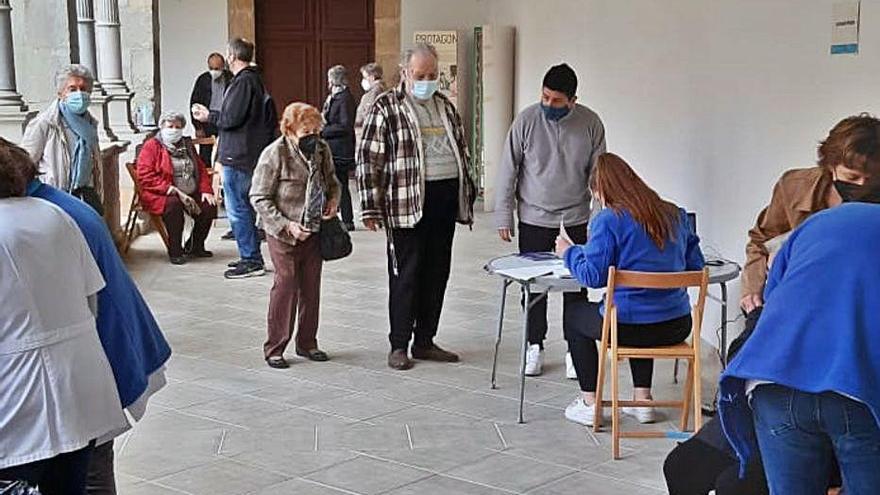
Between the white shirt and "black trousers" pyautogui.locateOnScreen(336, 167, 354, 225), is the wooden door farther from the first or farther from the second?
the white shirt

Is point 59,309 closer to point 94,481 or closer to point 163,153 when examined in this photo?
point 94,481

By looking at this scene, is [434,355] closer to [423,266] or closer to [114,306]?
[423,266]

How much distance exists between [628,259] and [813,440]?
191cm

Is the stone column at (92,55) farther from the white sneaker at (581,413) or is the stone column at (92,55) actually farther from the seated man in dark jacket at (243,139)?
the white sneaker at (581,413)

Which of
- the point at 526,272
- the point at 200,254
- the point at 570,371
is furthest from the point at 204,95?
the point at 526,272

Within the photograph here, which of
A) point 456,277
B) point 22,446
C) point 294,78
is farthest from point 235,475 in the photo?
point 294,78

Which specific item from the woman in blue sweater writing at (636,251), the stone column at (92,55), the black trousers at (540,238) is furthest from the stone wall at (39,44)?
the woman in blue sweater writing at (636,251)

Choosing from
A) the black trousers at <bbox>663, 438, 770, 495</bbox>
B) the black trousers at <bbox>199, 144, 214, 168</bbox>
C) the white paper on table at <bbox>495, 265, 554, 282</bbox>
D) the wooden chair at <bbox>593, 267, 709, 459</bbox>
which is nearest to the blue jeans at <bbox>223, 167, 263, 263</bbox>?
the black trousers at <bbox>199, 144, 214, 168</bbox>

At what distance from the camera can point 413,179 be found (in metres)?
5.34

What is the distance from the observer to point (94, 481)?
3.05 metres

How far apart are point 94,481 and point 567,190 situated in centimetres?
288

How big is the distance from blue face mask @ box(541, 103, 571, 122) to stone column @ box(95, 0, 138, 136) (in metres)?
6.20

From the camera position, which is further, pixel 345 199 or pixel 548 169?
pixel 345 199

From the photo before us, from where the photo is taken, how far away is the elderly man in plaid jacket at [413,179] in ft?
17.5
